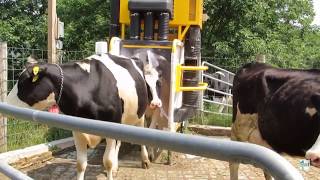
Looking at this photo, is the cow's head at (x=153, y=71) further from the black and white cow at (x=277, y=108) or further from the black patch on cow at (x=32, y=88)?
the black patch on cow at (x=32, y=88)

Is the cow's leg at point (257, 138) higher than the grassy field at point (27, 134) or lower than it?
higher

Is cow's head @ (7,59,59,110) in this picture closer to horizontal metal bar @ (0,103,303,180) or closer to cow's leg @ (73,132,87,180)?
cow's leg @ (73,132,87,180)

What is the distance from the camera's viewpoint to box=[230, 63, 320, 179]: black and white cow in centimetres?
475

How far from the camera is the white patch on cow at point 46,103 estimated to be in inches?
196

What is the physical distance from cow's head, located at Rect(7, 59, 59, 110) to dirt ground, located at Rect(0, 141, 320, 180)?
1.37 m

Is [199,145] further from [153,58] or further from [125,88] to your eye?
[153,58]

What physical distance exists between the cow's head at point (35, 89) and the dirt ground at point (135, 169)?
4.48 feet

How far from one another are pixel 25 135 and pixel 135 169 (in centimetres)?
192

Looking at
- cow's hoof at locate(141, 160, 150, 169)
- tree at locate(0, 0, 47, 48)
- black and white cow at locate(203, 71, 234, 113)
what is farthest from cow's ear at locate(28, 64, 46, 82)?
tree at locate(0, 0, 47, 48)

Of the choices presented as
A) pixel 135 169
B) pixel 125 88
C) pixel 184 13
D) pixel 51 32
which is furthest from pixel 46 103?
pixel 184 13

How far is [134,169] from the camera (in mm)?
6824

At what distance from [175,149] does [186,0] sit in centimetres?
722

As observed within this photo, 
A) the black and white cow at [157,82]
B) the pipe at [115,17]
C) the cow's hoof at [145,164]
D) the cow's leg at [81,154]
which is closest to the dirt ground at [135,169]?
the cow's hoof at [145,164]

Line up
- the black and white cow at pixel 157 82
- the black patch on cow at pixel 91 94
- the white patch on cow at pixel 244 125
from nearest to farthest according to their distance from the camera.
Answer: the black patch on cow at pixel 91 94 < the white patch on cow at pixel 244 125 < the black and white cow at pixel 157 82
